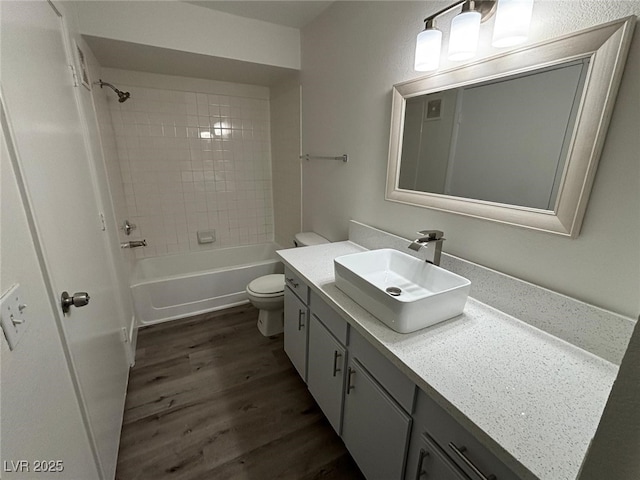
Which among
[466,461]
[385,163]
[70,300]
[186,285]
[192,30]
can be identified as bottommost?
[186,285]

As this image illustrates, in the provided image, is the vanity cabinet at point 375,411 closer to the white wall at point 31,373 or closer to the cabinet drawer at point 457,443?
the cabinet drawer at point 457,443

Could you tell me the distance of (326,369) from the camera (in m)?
1.40

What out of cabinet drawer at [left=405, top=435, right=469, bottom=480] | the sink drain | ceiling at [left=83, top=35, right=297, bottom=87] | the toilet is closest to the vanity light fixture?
the sink drain

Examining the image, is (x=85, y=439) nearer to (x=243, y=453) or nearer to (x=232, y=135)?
(x=243, y=453)

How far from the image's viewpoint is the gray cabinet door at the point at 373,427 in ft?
3.16

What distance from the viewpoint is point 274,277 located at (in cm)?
240

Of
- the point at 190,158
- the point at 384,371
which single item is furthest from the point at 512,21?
the point at 190,158

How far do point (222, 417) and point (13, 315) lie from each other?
4.21 feet

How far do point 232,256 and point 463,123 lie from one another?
280cm

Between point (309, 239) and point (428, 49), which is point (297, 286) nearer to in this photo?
point (309, 239)

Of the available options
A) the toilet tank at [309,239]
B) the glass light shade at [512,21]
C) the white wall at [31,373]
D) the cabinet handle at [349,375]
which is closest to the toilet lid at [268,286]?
the toilet tank at [309,239]

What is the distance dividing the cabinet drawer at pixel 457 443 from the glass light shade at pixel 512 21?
1.18m

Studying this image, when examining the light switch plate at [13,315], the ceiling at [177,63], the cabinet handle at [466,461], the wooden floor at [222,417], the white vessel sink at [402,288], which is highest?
the ceiling at [177,63]

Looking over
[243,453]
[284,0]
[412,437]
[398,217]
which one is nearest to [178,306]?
[243,453]
